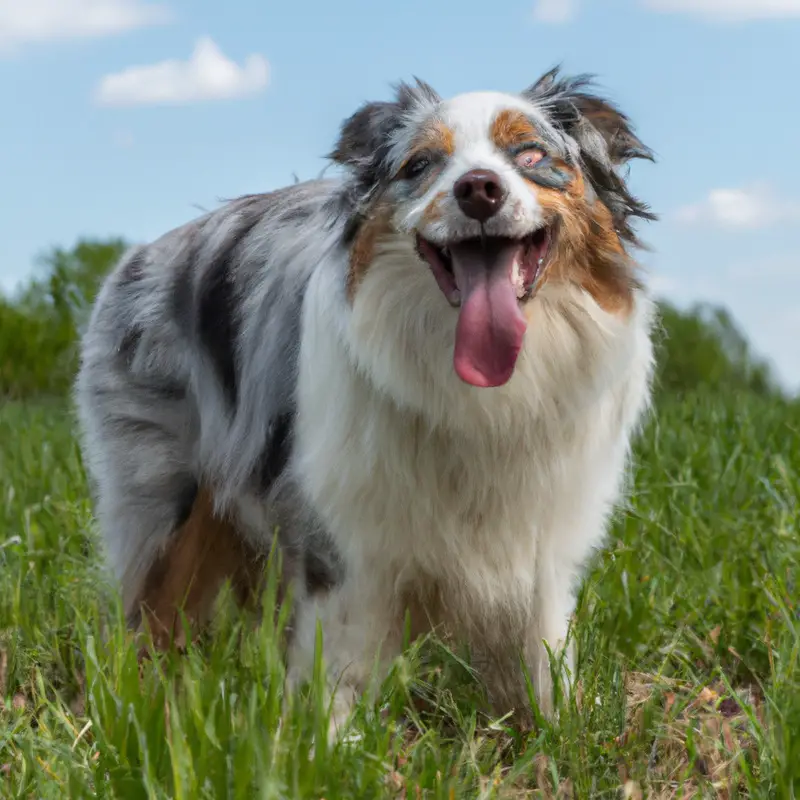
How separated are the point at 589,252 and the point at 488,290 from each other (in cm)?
37

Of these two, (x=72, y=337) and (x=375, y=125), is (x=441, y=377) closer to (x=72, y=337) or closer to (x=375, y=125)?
(x=375, y=125)

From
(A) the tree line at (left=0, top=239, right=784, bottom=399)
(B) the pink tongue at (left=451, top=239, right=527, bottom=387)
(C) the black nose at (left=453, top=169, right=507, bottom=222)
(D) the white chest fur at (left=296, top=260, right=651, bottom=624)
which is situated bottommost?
(A) the tree line at (left=0, top=239, right=784, bottom=399)

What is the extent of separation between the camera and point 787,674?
303 cm

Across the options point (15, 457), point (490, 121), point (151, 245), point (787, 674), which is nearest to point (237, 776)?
point (787, 674)

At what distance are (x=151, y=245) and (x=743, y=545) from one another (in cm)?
243

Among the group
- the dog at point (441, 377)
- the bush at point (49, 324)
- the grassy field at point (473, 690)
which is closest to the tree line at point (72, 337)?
the bush at point (49, 324)

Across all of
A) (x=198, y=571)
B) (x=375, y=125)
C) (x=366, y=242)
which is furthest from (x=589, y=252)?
(x=198, y=571)

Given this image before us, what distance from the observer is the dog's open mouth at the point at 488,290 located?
9.81 feet

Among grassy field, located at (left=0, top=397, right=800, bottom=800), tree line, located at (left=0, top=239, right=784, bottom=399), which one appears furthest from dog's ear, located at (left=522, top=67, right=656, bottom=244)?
tree line, located at (left=0, top=239, right=784, bottom=399)

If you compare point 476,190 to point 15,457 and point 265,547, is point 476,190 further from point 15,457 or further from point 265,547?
point 15,457

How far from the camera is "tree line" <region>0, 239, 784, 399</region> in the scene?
12.1m

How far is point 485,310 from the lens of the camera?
2.99 metres

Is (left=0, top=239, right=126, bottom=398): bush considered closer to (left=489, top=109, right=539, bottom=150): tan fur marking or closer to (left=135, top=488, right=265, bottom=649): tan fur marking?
(left=135, top=488, right=265, bottom=649): tan fur marking

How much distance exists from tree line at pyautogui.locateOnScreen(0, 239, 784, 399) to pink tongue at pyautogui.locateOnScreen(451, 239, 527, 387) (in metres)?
9.06
